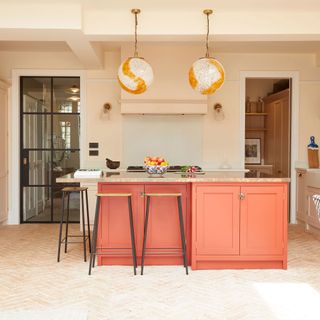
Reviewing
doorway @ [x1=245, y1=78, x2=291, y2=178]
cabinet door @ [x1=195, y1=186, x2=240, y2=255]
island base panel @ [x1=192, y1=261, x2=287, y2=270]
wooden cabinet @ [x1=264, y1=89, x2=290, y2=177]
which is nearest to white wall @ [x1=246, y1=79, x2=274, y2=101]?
doorway @ [x1=245, y1=78, x2=291, y2=178]

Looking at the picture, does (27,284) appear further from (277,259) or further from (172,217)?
(277,259)

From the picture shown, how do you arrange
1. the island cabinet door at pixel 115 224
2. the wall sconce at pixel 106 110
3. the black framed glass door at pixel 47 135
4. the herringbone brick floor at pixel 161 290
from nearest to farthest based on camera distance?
the herringbone brick floor at pixel 161 290 < the island cabinet door at pixel 115 224 < the wall sconce at pixel 106 110 < the black framed glass door at pixel 47 135

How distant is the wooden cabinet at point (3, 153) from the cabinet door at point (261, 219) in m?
4.00

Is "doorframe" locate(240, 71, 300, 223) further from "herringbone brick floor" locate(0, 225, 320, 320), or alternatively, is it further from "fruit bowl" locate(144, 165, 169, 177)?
"fruit bowl" locate(144, 165, 169, 177)

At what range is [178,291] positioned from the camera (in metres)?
3.48

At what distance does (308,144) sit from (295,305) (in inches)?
154

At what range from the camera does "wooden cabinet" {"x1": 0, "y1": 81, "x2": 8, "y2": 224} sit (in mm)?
6234

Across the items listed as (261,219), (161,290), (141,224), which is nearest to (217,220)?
(261,219)

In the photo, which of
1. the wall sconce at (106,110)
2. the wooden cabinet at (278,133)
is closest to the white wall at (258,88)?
the wooden cabinet at (278,133)

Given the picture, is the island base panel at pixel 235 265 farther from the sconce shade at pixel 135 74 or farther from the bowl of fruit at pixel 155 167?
the sconce shade at pixel 135 74

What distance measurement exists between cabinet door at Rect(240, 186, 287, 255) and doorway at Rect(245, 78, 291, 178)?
3.08 metres

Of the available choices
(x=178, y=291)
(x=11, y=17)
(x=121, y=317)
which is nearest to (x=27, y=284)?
(x=121, y=317)

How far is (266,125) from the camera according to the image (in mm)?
8219

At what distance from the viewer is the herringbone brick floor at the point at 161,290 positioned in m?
3.05
